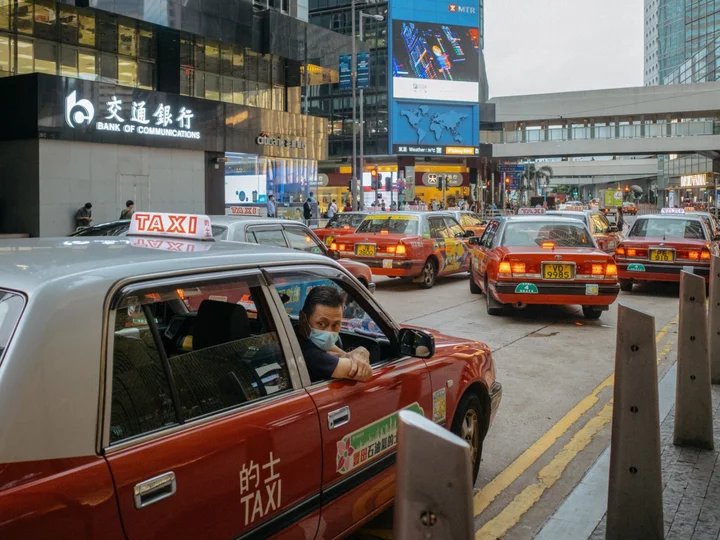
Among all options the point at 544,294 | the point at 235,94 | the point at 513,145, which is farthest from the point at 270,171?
the point at 513,145

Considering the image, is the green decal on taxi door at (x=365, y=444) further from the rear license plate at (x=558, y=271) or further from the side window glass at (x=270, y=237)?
the rear license plate at (x=558, y=271)

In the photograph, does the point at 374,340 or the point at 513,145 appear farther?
the point at 513,145

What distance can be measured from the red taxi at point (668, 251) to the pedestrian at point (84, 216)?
14739mm

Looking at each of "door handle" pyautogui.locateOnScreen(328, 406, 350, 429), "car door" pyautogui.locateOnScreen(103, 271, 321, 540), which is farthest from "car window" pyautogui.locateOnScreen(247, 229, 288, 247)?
"door handle" pyautogui.locateOnScreen(328, 406, 350, 429)

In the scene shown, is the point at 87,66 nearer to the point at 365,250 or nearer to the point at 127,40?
the point at 127,40

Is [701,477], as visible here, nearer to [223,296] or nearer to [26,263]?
[223,296]

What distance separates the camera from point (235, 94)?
3061cm

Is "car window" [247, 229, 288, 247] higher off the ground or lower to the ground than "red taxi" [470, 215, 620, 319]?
higher

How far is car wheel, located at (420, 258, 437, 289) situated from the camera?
15.2 metres

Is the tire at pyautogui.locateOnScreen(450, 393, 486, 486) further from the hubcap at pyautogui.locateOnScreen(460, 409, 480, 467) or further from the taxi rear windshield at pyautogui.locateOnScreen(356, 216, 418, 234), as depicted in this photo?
the taxi rear windshield at pyautogui.locateOnScreen(356, 216, 418, 234)

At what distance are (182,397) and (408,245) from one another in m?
12.2

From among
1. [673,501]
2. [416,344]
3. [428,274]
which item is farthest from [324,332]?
[428,274]

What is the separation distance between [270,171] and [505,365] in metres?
24.5

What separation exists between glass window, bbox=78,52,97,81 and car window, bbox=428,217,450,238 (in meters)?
14.9
